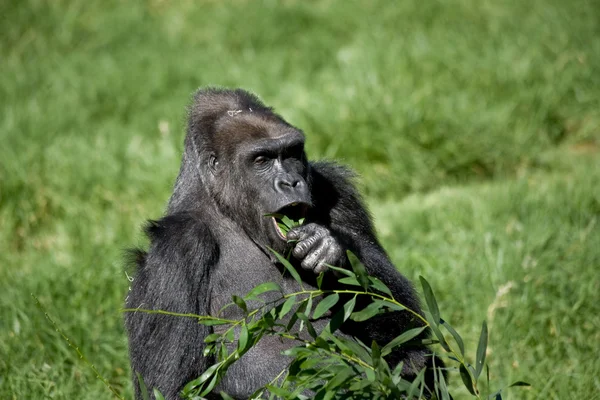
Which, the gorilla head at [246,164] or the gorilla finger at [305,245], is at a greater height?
the gorilla head at [246,164]

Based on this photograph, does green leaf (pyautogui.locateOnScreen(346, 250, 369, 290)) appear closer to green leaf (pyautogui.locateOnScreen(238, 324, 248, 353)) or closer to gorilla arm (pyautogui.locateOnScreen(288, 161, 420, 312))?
green leaf (pyautogui.locateOnScreen(238, 324, 248, 353))

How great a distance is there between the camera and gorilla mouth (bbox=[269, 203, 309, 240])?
3670 millimetres

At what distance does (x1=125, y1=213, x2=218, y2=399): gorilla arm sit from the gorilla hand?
0.52 m

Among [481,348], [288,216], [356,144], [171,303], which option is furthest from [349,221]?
[356,144]

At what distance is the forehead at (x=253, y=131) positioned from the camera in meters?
3.88

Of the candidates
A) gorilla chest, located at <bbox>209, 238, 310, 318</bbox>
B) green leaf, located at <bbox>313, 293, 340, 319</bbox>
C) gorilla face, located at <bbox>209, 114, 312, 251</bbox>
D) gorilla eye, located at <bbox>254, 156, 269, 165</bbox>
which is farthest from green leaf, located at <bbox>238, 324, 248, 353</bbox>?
gorilla eye, located at <bbox>254, 156, 269, 165</bbox>

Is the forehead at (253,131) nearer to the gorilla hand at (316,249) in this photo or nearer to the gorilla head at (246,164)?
the gorilla head at (246,164)

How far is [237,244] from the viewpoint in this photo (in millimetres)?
4004

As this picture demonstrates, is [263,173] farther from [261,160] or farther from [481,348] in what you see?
[481,348]

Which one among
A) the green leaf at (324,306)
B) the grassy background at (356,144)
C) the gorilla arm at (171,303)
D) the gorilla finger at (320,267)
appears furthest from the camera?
the grassy background at (356,144)

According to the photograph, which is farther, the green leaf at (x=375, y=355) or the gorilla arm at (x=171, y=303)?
the gorilla arm at (x=171, y=303)

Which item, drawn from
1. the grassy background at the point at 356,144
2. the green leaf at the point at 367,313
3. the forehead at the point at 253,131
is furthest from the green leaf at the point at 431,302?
the grassy background at the point at 356,144

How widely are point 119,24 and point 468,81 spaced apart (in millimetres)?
5023

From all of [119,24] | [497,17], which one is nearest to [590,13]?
[497,17]
